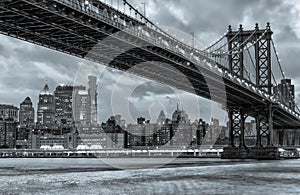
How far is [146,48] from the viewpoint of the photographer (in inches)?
2099

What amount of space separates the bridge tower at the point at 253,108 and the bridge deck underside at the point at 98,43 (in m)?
19.2

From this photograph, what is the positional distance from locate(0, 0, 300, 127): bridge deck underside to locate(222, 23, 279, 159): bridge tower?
19241mm

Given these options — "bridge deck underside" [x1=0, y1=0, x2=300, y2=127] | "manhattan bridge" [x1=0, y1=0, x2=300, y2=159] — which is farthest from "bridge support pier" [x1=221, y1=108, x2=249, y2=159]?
"bridge deck underside" [x1=0, y1=0, x2=300, y2=127]

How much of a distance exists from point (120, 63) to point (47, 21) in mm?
17769

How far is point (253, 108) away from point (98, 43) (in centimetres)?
5020

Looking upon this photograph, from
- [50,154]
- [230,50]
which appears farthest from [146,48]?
[50,154]

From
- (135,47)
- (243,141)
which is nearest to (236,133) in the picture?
(243,141)

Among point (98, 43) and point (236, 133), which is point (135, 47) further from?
point (236, 133)

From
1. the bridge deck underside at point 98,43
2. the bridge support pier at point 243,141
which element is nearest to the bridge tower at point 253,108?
the bridge support pier at point 243,141

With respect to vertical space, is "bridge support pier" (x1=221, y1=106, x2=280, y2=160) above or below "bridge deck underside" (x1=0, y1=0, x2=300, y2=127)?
below

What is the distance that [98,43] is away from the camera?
165 ft

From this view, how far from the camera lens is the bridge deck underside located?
41.2 m

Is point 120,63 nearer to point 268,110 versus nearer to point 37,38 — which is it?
point 37,38

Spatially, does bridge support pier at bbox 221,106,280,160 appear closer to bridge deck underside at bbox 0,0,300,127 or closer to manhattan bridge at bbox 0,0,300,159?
manhattan bridge at bbox 0,0,300,159
